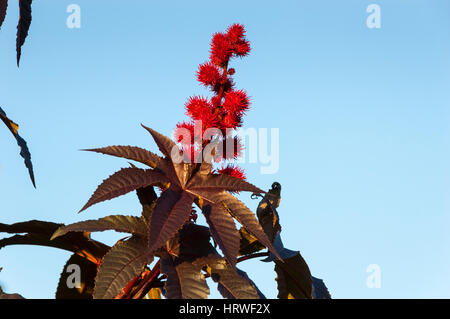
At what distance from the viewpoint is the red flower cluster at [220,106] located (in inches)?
87.4

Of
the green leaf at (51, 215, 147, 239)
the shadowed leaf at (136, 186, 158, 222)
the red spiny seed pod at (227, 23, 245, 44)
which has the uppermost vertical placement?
the red spiny seed pod at (227, 23, 245, 44)

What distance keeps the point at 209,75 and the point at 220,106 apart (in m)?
0.25

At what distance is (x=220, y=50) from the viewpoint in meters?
2.52

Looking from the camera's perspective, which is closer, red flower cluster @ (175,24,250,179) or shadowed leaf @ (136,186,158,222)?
shadowed leaf @ (136,186,158,222)

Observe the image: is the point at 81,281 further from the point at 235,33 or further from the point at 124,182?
the point at 235,33

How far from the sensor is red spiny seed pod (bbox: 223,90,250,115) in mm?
2318

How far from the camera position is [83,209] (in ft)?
A: 5.11

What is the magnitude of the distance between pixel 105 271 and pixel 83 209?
0.23 meters

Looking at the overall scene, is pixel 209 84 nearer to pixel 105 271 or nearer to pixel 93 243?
pixel 93 243

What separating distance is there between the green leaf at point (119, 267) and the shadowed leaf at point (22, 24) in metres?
0.78

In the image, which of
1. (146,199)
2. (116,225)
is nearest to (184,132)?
(146,199)

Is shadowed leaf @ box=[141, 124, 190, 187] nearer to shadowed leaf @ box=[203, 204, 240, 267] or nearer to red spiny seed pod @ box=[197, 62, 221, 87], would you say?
shadowed leaf @ box=[203, 204, 240, 267]

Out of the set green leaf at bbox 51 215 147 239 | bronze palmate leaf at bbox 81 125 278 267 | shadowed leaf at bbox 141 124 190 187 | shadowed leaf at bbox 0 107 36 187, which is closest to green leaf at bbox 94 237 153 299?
green leaf at bbox 51 215 147 239
